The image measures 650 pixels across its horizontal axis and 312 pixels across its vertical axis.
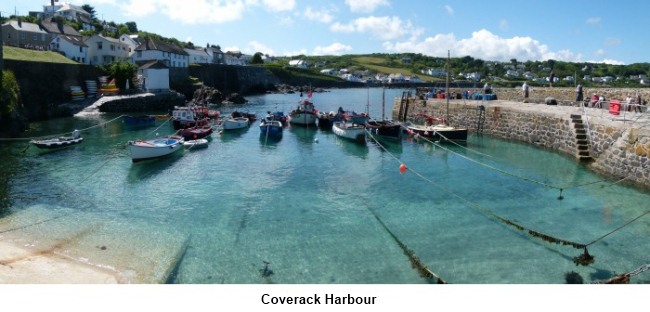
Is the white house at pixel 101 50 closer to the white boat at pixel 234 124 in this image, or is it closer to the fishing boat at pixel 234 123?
the fishing boat at pixel 234 123

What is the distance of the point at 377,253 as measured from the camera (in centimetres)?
1402

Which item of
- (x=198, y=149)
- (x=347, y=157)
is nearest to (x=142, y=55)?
(x=198, y=149)

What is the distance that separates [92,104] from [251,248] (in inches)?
1884

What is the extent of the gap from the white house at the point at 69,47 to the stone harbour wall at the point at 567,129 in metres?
53.3

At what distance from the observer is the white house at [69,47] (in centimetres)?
6544

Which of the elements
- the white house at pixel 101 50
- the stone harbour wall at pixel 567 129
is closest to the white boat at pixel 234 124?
the stone harbour wall at pixel 567 129

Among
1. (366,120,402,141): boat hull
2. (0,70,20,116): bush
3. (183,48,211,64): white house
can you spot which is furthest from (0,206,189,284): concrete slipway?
(183,48,211,64): white house

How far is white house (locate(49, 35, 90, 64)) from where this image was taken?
215 ft

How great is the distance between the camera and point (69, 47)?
6681 cm

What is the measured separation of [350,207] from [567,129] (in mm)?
18604

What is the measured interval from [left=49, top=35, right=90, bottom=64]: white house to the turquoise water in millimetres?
43207

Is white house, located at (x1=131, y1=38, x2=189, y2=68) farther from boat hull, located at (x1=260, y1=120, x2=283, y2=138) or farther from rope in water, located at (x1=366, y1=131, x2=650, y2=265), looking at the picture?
rope in water, located at (x1=366, y1=131, x2=650, y2=265)

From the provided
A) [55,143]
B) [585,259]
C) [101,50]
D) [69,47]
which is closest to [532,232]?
[585,259]

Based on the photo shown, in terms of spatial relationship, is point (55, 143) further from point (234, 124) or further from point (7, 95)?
point (234, 124)
